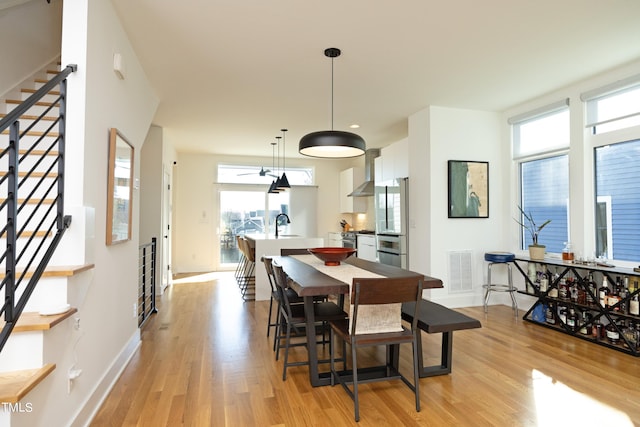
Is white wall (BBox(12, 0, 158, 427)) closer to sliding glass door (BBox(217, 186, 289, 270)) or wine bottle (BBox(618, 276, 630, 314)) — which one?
wine bottle (BBox(618, 276, 630, 314))

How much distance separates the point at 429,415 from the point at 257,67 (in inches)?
132

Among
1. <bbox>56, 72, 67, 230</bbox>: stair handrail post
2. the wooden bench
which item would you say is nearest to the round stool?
the wooden bench

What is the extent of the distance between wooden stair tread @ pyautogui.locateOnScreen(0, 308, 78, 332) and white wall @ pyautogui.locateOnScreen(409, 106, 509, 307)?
418 cm

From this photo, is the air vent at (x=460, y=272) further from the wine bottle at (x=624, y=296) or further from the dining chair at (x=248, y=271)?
the dining chair at (x=248, y=271)

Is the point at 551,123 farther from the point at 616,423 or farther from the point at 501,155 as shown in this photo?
the point at 616,423

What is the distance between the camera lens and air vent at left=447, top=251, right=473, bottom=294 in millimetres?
4895

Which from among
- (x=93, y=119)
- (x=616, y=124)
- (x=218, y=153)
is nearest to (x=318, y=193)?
(x=218, y=153)

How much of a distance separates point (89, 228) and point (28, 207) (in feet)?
1.65

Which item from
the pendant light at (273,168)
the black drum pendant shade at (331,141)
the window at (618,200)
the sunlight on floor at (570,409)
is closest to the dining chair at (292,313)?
the black drum pendant shade at (331,141)

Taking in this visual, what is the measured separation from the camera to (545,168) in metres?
4.64

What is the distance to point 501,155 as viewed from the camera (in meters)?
5.18

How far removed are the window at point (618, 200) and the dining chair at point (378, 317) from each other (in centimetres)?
288

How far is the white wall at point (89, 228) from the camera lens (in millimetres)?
1897

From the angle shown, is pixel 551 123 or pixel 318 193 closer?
pixel 551 123
